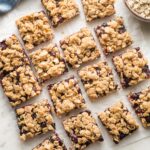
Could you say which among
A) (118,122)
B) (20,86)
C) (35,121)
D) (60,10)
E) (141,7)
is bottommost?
(118,122)

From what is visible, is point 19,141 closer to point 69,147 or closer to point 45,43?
point 69,147

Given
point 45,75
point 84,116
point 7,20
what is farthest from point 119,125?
point 7,20

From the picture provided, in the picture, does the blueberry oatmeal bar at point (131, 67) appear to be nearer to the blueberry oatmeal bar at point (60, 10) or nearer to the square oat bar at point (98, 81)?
the square oat bar at point (98, 81)

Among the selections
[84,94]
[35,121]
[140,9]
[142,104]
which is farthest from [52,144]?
[140,9]

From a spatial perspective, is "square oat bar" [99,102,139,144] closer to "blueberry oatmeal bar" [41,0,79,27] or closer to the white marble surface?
the white marble surface

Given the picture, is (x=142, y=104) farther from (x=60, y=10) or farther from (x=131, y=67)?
(x=60, y=10)

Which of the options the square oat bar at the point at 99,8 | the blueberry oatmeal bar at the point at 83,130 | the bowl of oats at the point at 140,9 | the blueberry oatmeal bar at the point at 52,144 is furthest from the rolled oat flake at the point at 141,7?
the blueberry oatmeal bar at the point at 52,144
